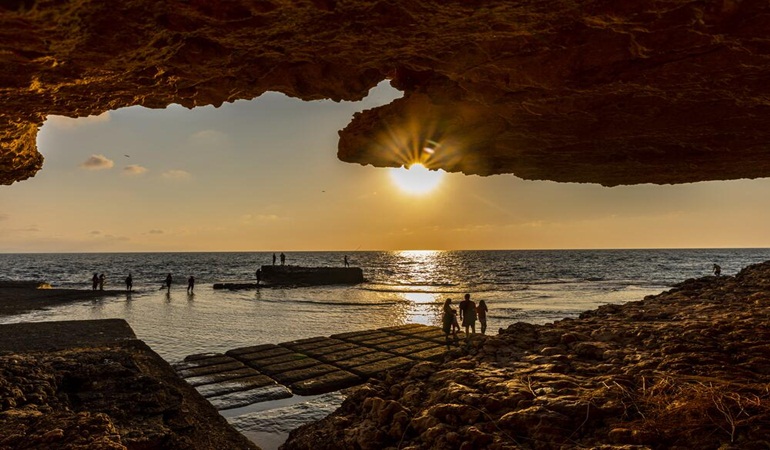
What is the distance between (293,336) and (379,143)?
37.9ft

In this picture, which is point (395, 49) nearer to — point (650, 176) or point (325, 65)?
point (325, 65)

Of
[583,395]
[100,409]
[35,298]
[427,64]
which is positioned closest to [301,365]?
[100,409]

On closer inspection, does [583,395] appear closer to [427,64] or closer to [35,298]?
[427,64]

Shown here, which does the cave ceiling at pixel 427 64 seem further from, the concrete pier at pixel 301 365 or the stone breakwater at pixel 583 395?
the concrete pier at pixel 301 365

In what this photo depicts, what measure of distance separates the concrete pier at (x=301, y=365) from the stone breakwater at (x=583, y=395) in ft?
8.92

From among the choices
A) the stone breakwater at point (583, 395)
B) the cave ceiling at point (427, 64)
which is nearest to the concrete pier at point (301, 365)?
the stone breakwater at point (583, 395)

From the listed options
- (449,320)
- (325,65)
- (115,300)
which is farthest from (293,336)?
(115,300)

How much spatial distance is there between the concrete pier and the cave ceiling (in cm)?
585

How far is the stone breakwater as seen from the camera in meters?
4.62

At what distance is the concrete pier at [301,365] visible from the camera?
985cm

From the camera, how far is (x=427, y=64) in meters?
5.55

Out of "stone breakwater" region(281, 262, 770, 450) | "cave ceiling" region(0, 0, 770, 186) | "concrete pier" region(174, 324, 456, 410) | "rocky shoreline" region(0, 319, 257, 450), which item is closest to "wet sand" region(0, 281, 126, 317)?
"concrete pier" region(174, 324, 456, 410)

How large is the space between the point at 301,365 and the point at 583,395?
802 centimetres

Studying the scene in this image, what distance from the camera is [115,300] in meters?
30.9
